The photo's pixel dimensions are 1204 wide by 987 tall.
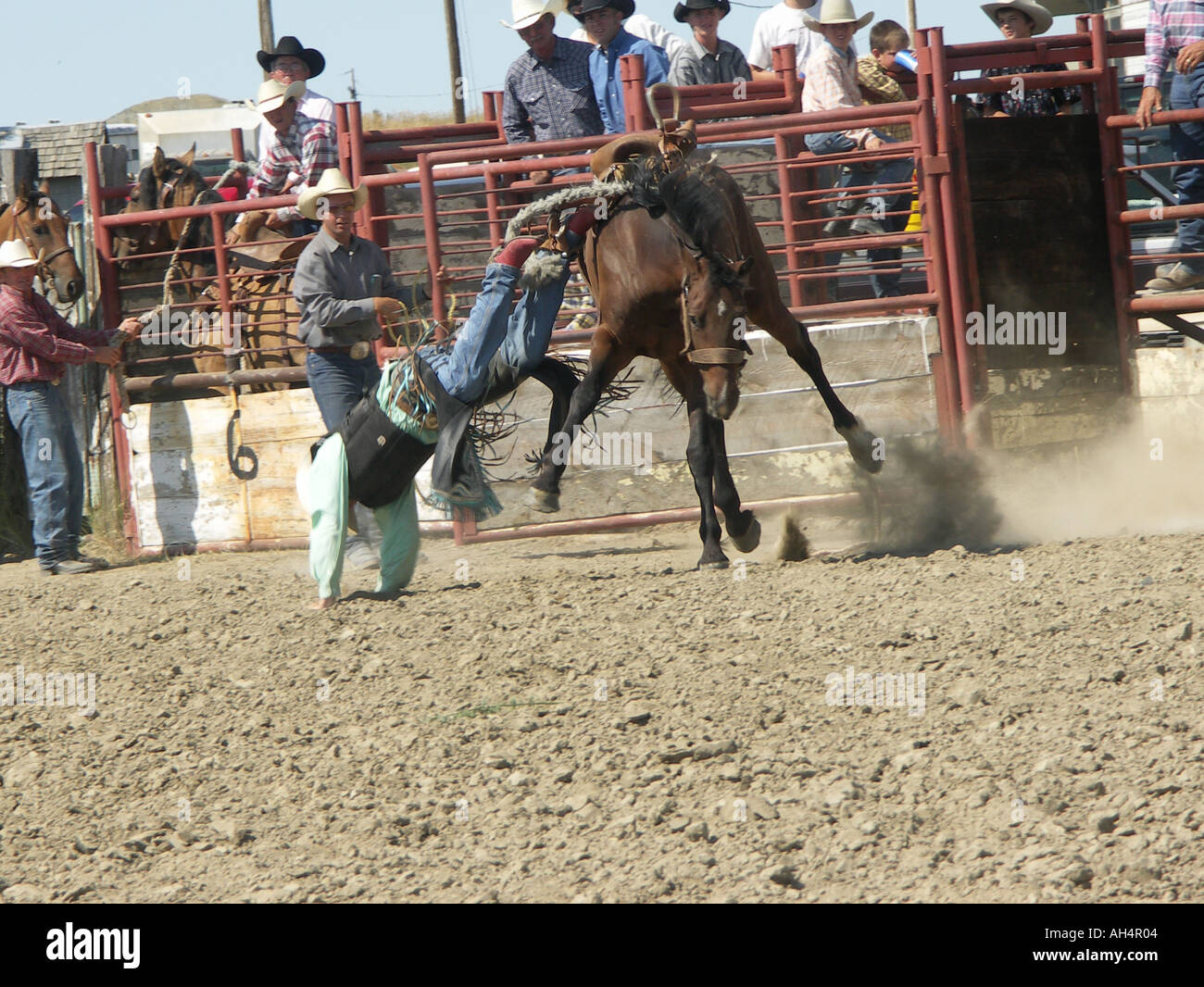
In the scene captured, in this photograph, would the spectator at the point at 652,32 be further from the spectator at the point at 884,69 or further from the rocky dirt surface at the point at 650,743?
the rocky dirt surface at the point at 650,743

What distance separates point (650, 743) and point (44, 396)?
5.78m

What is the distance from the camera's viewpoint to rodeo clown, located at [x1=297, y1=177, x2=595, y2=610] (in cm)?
625

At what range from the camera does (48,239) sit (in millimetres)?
9484

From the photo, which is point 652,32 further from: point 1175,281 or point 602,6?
point 1175,281

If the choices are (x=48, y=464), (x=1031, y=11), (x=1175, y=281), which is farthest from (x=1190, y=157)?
(x=48, y=464)

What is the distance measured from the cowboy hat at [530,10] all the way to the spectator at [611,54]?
21cm

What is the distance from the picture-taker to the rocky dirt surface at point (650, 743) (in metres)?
3.50

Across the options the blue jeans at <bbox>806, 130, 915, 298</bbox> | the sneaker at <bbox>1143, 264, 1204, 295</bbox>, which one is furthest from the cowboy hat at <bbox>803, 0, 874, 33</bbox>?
the sneaker at <bbox>1143, 264, 1204, 295</bbox>

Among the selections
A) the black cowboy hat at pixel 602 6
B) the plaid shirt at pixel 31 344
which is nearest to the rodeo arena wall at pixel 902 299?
the black cowboy hat at pixel 602 6

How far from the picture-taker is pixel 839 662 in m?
4.92

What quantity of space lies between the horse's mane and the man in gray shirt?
1647mm

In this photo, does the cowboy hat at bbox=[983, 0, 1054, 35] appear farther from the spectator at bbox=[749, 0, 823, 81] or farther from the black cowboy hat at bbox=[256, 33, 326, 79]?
the black cowboy hat at bbox=[256, 33, 326, 79]
